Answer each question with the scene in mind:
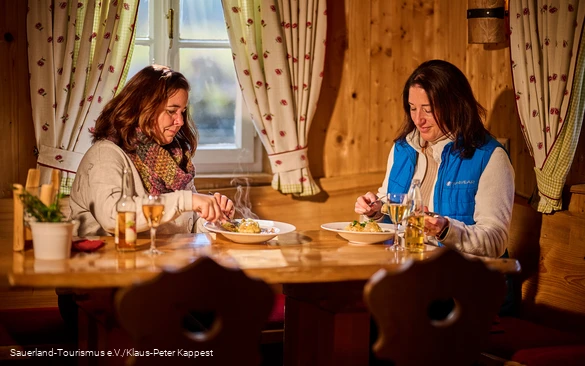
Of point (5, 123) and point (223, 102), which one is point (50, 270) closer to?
point (5, 123)

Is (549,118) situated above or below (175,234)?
above

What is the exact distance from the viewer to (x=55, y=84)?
11.2 feet

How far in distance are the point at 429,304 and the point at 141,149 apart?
53.6 inches

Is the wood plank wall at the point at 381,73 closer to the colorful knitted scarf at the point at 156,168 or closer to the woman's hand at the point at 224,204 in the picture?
the colorful knitted scarf at the point at 156,168

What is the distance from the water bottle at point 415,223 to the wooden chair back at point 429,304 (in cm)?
53

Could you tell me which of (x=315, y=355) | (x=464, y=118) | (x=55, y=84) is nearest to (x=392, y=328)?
(x=315, y=355)

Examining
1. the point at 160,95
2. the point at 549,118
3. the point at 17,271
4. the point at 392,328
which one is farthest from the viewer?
the point at 549,118

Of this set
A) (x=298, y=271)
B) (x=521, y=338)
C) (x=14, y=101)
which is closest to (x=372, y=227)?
(x=298, y=271)

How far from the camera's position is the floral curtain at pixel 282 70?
368 cm

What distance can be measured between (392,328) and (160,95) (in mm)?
1403

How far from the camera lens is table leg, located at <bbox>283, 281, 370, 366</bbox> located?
2252mm

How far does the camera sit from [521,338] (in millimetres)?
2873

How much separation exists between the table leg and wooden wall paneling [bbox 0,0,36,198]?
162 centimetres

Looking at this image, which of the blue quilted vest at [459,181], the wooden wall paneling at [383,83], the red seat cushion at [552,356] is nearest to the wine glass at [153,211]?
the blue quilted vest at [459,181]
